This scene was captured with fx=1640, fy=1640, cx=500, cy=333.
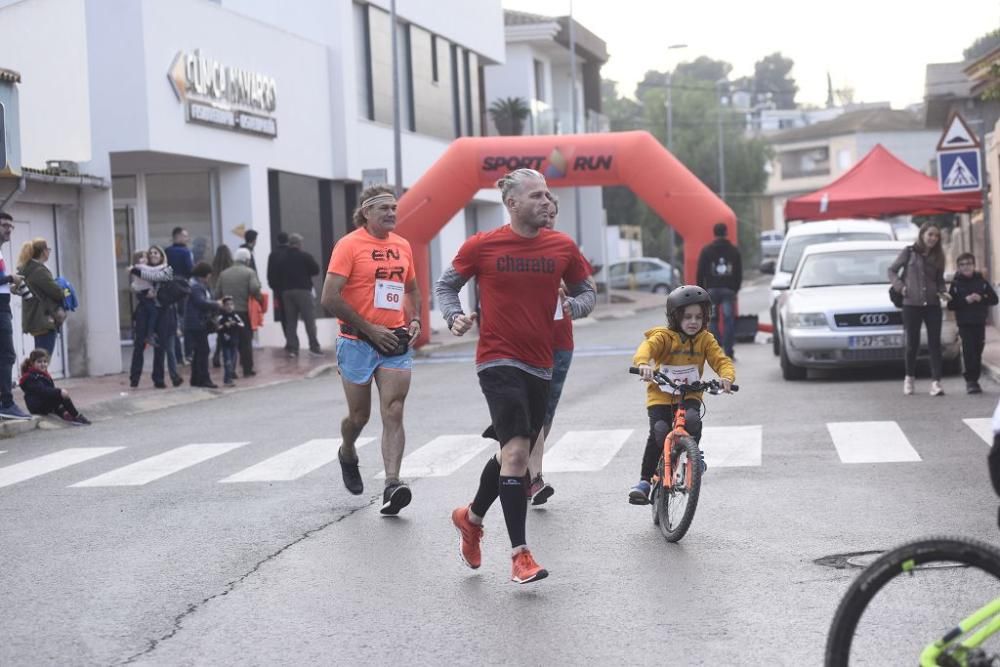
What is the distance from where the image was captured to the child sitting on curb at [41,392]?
52.5 ft

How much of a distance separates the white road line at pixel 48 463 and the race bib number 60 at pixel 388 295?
148 inches

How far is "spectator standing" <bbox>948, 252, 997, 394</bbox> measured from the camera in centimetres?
1556

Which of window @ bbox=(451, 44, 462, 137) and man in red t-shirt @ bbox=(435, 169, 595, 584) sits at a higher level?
window @ bbox=(451, 44, 462, 137)

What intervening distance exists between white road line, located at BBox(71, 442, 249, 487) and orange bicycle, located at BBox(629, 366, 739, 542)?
14.6ft

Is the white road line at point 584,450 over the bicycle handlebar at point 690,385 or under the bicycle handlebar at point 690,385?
under

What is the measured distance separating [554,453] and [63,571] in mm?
5015

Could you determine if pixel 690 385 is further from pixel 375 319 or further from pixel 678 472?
pixel 375 319

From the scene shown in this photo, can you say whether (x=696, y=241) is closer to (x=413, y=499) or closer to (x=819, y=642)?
(x=413, y=499)

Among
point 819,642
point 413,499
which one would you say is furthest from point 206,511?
point 819,642

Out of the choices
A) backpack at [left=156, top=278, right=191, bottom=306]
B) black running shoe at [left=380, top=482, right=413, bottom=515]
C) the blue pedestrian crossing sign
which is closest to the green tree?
the blue pedestrian crossing sign

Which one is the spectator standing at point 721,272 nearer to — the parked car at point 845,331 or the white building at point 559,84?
the parked car at point 845,331

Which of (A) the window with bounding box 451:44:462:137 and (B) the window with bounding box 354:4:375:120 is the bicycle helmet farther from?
(A) the window with bounding box 451:44:462:137

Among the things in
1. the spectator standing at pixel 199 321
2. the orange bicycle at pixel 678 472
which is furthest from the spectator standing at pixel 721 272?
the orange bicycle at pixel 678 472

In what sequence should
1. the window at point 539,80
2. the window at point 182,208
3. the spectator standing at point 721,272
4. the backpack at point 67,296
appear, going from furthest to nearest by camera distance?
the window at point 539,80
the window at point 182,208
the spectator standing at point 721,272
the backpack at point 67,296
